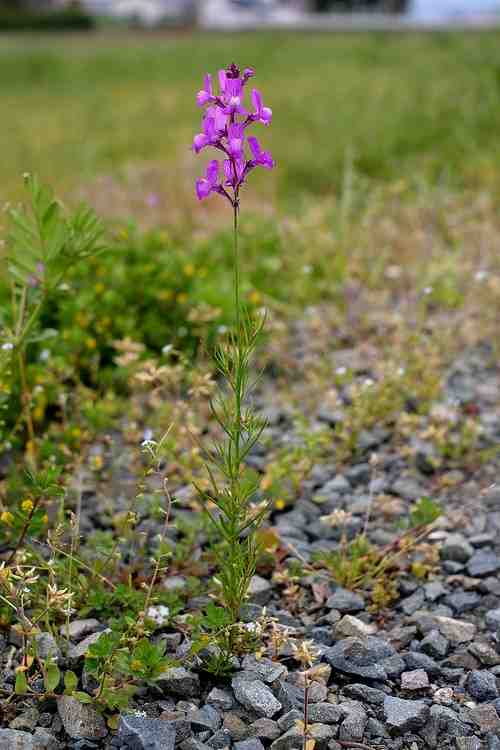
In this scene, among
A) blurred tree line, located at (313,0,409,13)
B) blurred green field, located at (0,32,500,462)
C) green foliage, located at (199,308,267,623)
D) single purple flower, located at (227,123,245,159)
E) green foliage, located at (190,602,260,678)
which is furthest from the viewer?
blurred tree line, located at (313,0,409,13)

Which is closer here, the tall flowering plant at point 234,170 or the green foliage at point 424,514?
the tall flowering plant at point 234,170

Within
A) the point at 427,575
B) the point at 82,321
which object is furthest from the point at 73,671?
the point at 82,321

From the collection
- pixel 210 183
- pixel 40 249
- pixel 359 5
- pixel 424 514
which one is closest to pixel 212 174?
pixel 210 183

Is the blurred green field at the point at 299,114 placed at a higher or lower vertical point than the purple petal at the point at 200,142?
lower

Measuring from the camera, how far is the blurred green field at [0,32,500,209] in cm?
698

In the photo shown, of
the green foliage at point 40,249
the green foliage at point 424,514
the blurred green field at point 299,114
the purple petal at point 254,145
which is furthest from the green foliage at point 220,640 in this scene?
the blurred green field at point 299,114

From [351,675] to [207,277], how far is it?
234 cm

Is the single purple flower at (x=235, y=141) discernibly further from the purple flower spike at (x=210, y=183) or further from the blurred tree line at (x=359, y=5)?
the blurred tree line at (x=359, y=5)

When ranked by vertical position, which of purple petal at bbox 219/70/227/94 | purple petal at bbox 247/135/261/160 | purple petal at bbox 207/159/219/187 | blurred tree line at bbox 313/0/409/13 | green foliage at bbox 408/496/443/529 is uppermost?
blurred tree line at bbox 313/0/409/13

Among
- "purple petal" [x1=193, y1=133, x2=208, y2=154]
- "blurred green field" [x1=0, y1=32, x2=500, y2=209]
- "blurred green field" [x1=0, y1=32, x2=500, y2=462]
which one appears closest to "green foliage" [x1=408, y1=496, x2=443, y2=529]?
"blurred green field" [x1=0, y1=32, x2=500, y2=462]

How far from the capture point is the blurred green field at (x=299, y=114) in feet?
22.9

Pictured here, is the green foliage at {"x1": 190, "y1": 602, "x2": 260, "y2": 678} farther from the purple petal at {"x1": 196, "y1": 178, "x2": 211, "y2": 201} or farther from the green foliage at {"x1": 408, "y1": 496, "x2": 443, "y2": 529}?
the purple petal at {"x1": 196, "y1": 178, "x2": 211, "y2": 201}

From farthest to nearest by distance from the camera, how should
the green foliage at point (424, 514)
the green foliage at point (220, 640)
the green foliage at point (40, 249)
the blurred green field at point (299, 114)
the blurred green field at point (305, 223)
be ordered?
the blurred green field at point (299, 114)
the blurred green field at point (305, 223)
the green foliage at point (40, 249)
the green foliage at point (424, 514)
the green foliage at point (220, 640)

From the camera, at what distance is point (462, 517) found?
2828mm
